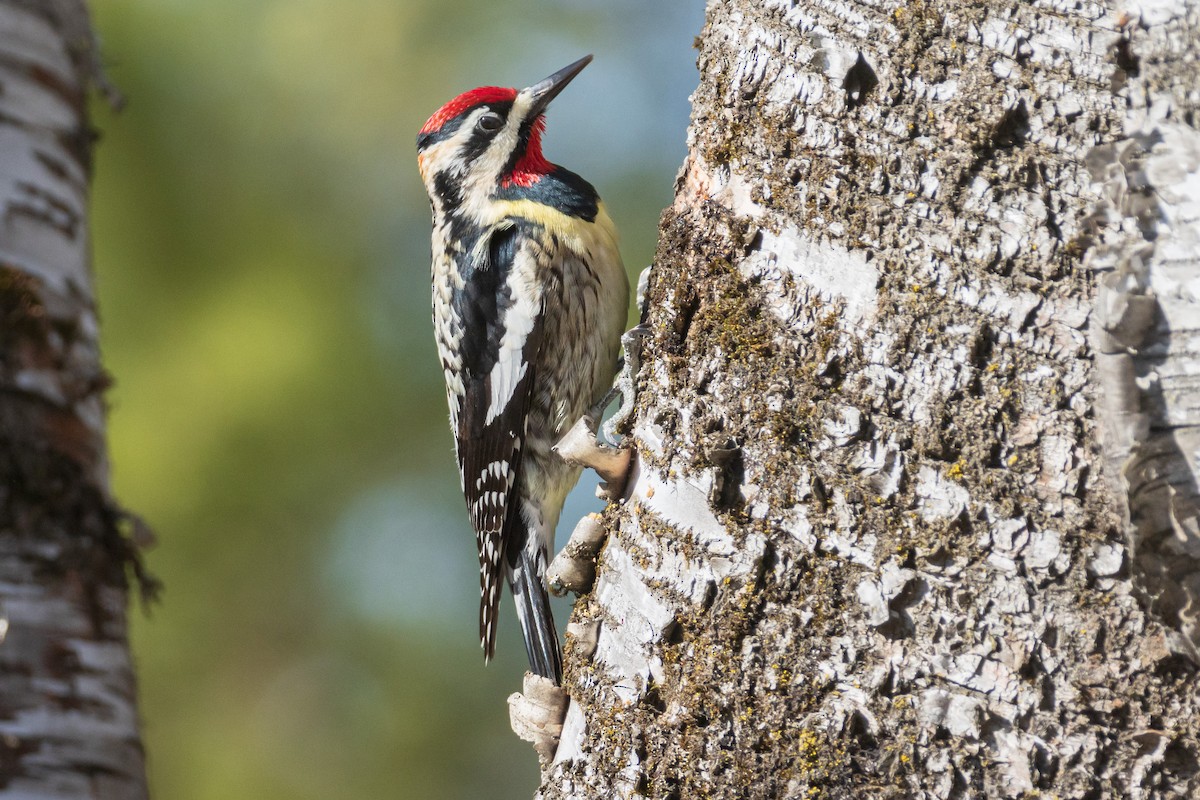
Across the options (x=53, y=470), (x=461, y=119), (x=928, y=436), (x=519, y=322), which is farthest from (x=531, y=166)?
(x=928, y=436)

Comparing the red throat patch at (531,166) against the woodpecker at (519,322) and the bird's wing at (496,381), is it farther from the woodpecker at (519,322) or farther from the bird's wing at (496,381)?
the bird's wing at (496,381)

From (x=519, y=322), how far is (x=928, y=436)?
1644 mm

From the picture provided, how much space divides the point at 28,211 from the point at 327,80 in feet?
11.0

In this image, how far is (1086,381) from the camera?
4.56ft

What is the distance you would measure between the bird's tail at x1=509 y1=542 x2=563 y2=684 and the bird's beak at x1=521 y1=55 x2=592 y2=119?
1.33m

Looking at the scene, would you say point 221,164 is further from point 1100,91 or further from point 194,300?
point 1100,91

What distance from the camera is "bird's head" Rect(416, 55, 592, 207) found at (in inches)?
128

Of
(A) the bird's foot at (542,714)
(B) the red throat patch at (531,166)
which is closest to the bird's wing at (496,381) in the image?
(B) the red throat patch at (531,166)

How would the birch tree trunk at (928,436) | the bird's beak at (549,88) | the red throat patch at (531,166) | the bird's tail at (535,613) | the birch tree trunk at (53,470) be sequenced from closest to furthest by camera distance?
the birch tree trunk at (928,436)
the birch tree trunk at (53,470)
the bird's tail at (535,613)
the red throat patch at (531,166)
the bird's beak at (549,88)

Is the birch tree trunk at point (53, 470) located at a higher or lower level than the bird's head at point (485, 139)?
lower

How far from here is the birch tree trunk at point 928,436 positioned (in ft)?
4.24

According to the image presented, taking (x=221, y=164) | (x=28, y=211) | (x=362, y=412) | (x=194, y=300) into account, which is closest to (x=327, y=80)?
(x=221, y=164)

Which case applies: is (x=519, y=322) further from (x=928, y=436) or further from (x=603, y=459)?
(x=928, y=436)

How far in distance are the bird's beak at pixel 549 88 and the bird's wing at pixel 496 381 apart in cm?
58
